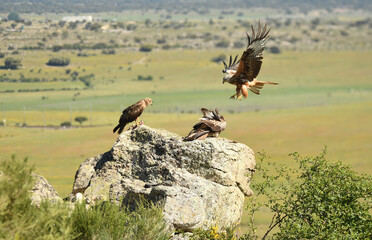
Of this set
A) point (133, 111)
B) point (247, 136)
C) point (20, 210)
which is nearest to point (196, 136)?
point (133, 111)

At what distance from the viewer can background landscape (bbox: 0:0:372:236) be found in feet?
138

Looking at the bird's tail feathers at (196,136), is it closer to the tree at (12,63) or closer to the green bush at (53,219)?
the green bush at (53,219)

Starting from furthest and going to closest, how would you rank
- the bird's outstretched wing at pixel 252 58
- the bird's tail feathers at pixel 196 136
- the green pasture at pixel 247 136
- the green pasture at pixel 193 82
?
the green pasture at pixel 193 82 → the green pasture at pixel 247 136 → the bird's tail feathers at pixel 196 136 → the bird's outstretched wing at pixel 252 58

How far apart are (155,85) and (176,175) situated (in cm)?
8394

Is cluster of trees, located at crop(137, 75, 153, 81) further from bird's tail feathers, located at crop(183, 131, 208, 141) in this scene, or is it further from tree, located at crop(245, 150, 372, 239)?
tree, located at crop(245, 150, 372, 239)

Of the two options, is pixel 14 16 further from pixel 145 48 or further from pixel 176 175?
pixel 145 48

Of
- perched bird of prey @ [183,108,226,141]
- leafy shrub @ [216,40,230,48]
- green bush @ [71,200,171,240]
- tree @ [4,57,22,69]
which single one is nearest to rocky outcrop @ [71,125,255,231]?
perched bird of prey @ [183,108,226,141]

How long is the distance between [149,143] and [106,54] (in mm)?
81808

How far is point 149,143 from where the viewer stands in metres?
15.8

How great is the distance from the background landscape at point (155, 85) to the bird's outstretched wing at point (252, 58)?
8175 mm

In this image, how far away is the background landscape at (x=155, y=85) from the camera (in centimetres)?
4206

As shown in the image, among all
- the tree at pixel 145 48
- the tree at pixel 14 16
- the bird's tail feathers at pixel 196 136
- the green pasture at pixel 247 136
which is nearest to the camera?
the bird's tail feathers at pixel 196 136

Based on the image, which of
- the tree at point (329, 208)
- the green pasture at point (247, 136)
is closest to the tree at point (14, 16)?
the green pasture at point (247, 136)

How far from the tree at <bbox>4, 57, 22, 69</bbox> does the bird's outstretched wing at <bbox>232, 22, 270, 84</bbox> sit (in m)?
21.5
